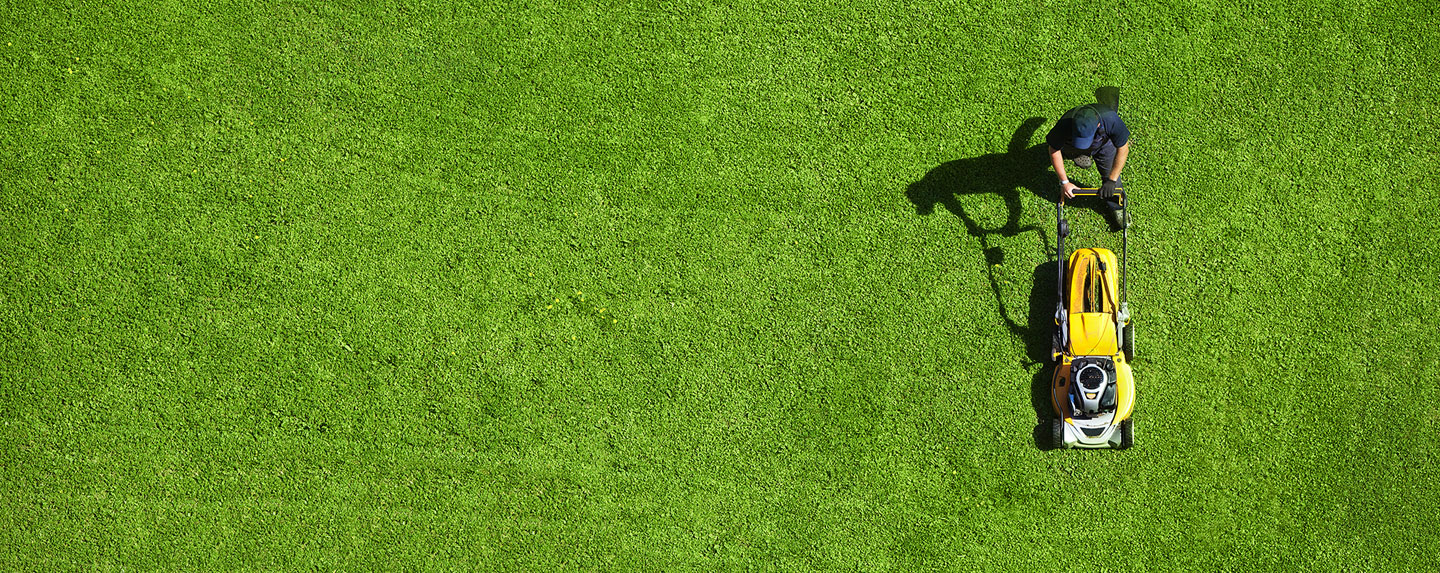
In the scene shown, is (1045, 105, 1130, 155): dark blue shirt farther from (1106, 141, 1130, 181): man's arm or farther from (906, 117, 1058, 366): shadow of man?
(906, 117, 1058, 366): shadow of man

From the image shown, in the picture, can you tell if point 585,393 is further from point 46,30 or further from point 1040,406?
point 46,30

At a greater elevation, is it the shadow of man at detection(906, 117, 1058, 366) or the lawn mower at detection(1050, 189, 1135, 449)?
the shadow of man at detection(906, 117, 1058, 366)

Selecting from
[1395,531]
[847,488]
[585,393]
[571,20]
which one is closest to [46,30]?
[571,20]

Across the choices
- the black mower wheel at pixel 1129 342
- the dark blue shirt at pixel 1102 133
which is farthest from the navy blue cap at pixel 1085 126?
the black mower wheel at pixel 1129 342

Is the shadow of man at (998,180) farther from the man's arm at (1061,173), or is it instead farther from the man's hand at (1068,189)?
the man's hand at (1068,189)

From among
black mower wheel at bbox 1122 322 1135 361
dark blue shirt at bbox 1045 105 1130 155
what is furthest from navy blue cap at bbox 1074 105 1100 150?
black mower wheel at bbox 1122 322 1135 361

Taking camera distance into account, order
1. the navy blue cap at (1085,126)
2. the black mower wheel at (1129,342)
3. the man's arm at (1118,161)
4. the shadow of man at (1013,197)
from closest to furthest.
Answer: the navy blue cap at (1085,126) < the man's arm at (1118,161) < the black mower wheel at (1129,342) < the shadow of man at (1013,197)
